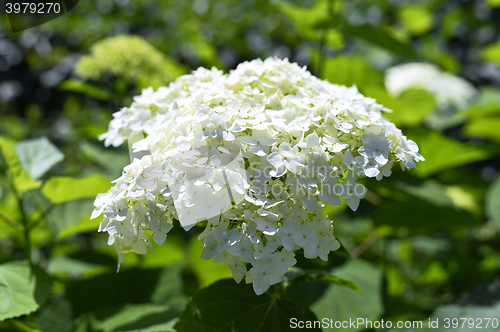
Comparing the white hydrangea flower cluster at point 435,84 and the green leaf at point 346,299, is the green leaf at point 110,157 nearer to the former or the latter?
the green leaf at point 346,299

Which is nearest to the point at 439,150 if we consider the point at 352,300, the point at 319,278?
the point at 352,300

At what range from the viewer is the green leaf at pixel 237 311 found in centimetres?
82

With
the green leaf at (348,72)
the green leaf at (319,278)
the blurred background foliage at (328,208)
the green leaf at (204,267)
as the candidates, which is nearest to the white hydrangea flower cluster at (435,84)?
the blurred background foliage at (328,208)

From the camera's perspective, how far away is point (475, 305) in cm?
122

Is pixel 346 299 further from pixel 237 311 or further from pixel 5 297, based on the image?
pixel 5 297

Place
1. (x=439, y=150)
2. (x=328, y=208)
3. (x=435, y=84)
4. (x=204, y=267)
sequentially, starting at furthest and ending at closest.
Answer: (x=435, y=84) → (x=439, y=150) → (x=204, y=267) → (x=328, y=208)

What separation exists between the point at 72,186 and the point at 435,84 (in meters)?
1.99

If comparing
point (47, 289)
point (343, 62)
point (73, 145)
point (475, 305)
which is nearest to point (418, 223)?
point (475, 305)

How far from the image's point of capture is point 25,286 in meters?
0.92


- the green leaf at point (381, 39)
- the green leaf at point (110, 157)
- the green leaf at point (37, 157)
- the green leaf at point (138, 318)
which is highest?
the green leaf at point (381, 39)

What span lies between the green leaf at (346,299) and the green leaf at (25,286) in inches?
25.3

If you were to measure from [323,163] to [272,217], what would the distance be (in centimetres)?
13

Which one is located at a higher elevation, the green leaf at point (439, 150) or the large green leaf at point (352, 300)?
the green leaf at point (439, 150)

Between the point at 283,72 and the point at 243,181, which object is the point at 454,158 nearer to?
the point at 283,72
